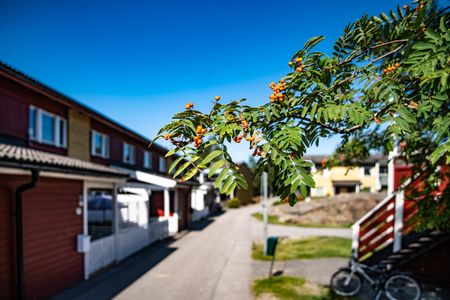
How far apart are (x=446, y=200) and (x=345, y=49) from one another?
2.53 metres

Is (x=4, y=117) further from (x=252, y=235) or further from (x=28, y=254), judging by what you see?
(x=252, y=235)

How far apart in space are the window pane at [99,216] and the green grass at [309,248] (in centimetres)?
624

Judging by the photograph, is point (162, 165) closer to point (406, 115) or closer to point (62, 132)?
point (62, 132)

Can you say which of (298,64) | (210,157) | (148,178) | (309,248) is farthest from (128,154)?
(210,157)

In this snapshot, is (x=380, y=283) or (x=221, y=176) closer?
(x=221, y=176)

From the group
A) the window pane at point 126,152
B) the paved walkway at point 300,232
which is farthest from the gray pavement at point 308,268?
the window pane at point 126,152

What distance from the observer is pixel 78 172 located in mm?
7883

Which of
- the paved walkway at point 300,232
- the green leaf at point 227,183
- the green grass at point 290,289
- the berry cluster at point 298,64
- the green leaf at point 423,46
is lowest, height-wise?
the paved walkway at point 300,232

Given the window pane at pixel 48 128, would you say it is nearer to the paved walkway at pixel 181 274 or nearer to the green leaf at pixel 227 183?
the paved walkway at pixel 181 274

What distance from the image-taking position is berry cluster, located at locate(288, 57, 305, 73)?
8.95 ft

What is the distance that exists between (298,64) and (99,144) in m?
14.3

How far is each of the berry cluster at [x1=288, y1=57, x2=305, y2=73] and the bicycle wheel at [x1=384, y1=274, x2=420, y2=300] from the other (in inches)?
248

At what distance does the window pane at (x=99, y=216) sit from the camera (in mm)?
12227

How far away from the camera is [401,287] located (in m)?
7.07
